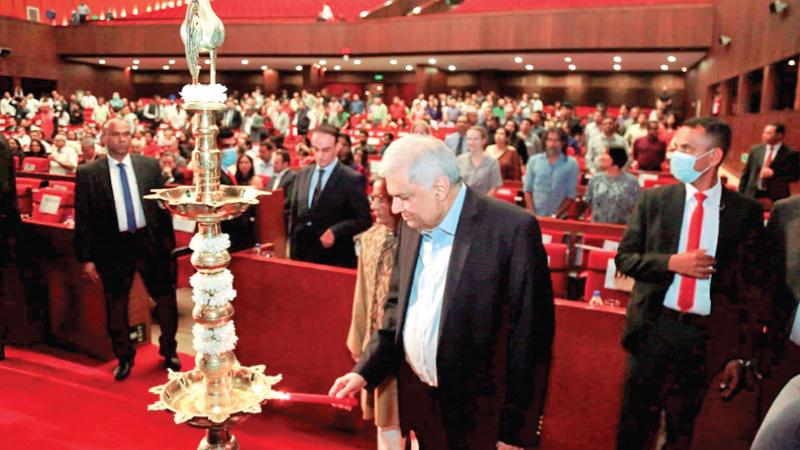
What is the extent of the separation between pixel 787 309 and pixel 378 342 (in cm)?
138

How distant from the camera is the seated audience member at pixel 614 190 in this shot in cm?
465

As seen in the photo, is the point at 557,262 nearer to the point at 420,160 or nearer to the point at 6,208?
the point at 420,160

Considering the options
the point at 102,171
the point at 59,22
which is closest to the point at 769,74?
Result: the point at 102,171

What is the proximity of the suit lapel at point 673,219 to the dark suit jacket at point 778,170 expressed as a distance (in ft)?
13.9

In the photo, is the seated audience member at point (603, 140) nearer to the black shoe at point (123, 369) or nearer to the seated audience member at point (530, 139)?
the seated audience member at point (530, 139)

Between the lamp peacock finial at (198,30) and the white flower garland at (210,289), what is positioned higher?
the lamp peacock finial at (198,30)

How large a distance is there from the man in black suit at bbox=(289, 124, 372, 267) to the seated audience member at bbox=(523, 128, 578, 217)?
209cm

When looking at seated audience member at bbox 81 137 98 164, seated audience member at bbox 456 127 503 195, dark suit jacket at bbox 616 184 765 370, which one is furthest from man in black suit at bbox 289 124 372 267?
seated audience member at bbox 81 137 98 164

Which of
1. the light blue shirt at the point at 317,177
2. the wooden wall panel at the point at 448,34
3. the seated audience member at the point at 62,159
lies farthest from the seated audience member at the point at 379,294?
the wooden wall panel at the point at 448,34

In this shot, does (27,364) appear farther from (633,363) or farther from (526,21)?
(526,21)

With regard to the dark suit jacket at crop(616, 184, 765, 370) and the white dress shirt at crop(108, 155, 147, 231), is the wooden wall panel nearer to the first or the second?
the dark suit jacket at crop(616, 184, 765, 370)

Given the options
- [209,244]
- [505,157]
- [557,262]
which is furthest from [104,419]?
[505,157]

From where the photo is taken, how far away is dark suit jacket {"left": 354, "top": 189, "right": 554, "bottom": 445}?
1616 millimetres

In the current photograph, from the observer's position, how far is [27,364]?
152 inches
